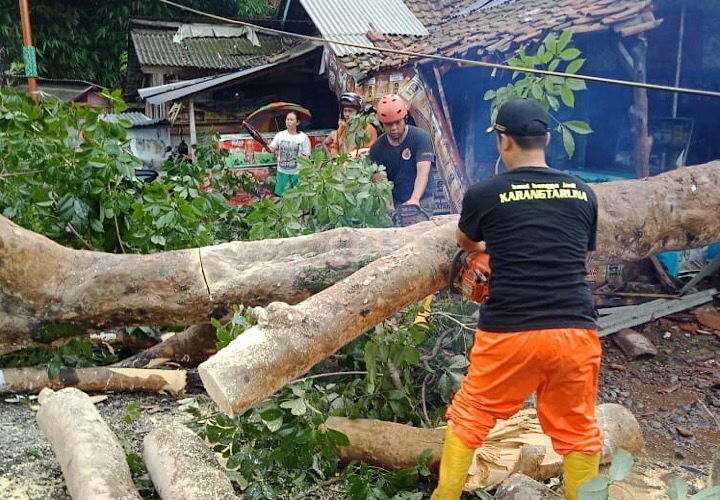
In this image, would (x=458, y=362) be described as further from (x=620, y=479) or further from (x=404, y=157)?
(x=404, y=157)

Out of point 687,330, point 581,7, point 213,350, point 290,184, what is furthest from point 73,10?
point 687,330

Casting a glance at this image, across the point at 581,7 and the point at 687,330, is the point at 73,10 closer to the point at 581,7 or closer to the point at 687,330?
the point at 581,7

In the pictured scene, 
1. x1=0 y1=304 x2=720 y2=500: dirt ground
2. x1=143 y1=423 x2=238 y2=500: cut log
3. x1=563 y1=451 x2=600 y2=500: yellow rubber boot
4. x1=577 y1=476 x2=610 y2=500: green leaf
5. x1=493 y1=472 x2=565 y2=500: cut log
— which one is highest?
x1=577 y1=476 x2=610 y2=500: green leaf

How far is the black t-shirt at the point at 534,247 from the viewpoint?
8.20 feet

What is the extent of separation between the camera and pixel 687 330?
5590mm

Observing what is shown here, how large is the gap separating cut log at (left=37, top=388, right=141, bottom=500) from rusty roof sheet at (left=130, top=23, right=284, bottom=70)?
9664 millimetres

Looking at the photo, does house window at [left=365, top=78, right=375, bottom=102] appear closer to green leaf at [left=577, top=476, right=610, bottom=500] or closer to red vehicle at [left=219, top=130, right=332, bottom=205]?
red vehicle at [left=219, top=130, right=332, bottom=205]

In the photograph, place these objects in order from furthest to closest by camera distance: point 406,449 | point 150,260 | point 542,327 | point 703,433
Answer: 1. point 703,433
2. point 150,260
3. point 406,449
4. point 542,327

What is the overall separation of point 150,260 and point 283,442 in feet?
4.07

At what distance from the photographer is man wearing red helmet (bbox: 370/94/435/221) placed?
5.22 metres

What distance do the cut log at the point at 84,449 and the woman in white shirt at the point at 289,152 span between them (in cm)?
530

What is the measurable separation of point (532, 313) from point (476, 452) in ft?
3.07

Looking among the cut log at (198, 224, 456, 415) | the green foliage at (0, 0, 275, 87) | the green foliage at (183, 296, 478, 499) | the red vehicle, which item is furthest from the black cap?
the green foliage at (0, 0, 275, 87)

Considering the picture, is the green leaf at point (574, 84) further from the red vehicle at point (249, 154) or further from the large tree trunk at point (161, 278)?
the red vehicle at point (249, 154)
